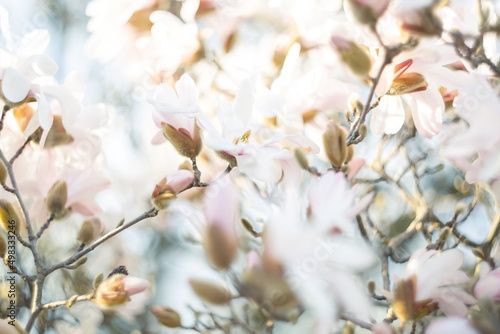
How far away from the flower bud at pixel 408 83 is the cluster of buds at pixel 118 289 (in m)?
0.25

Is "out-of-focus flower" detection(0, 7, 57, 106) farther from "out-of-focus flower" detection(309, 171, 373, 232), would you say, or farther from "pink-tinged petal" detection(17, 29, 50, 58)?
"out-of-focus flower" detection(309, 171, 373, 232)

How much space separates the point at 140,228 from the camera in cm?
87

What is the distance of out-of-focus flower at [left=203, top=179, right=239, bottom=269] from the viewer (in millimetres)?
273

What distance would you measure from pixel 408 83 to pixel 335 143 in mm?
86

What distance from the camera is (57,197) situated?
44 centimetres

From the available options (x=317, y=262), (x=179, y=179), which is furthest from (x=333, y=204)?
(x=179, y=179)

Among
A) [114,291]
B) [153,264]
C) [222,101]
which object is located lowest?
[153,264]

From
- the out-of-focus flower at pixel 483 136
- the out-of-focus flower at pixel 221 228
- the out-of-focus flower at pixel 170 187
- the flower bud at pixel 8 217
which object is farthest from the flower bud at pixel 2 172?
the out-of-focus flower at pixel 483 136

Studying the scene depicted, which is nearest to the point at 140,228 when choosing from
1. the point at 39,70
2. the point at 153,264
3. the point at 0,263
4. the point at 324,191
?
the point at 153,264

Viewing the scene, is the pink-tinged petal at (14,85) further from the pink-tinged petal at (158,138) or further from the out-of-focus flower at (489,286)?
the out-of-focus flower at (489,286)

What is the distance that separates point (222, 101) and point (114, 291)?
164 millimetres

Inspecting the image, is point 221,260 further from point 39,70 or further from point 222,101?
point 39,70

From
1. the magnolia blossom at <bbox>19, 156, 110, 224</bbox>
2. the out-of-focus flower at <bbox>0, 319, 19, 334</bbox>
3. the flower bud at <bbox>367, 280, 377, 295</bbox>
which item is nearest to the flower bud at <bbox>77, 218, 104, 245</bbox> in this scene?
the magnolia blossom at <bbox>19, 156, 110, 224</bbox>

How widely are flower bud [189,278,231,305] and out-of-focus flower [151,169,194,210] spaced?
0.12 m
